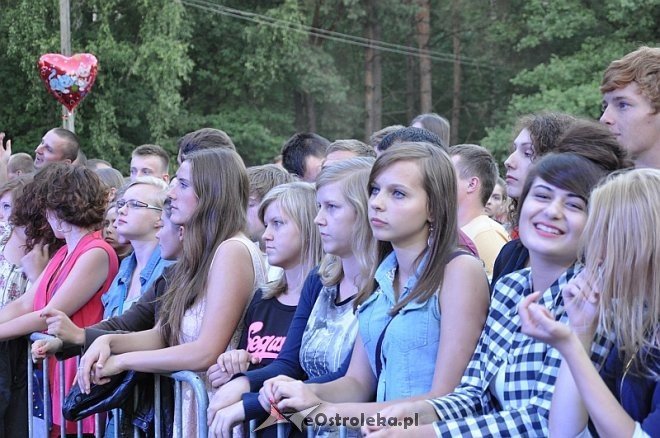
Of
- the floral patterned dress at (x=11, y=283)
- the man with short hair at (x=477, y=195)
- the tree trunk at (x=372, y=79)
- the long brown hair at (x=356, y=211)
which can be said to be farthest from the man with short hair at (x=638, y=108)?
the tree trunk at (x=372, y=79)

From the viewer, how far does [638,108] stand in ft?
11.9

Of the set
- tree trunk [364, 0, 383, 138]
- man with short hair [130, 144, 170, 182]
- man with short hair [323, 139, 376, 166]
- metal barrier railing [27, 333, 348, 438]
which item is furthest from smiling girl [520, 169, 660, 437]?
tree trunk [364, 0, 383, 138]

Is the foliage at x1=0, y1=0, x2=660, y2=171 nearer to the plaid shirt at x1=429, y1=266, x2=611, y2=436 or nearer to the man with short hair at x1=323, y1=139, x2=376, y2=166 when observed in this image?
the man with short hair at x1=323, y1=139, x2=376, y2=166

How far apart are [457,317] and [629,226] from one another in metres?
0.72

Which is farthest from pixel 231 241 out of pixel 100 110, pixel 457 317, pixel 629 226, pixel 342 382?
pixel 100 110

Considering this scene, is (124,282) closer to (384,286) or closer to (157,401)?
(157,401)

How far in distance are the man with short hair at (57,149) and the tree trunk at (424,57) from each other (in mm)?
23592

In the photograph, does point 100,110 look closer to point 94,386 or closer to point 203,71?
point 203,71

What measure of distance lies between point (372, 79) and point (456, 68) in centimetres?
366

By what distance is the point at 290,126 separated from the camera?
28.9 m

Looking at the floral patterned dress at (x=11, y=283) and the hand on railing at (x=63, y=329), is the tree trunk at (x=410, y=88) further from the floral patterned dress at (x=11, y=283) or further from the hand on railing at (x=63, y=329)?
the hand on railing at (x=63, y=329)

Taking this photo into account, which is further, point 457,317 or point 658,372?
point 457,317

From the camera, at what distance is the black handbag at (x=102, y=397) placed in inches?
154

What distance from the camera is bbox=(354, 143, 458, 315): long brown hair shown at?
3.01 m
